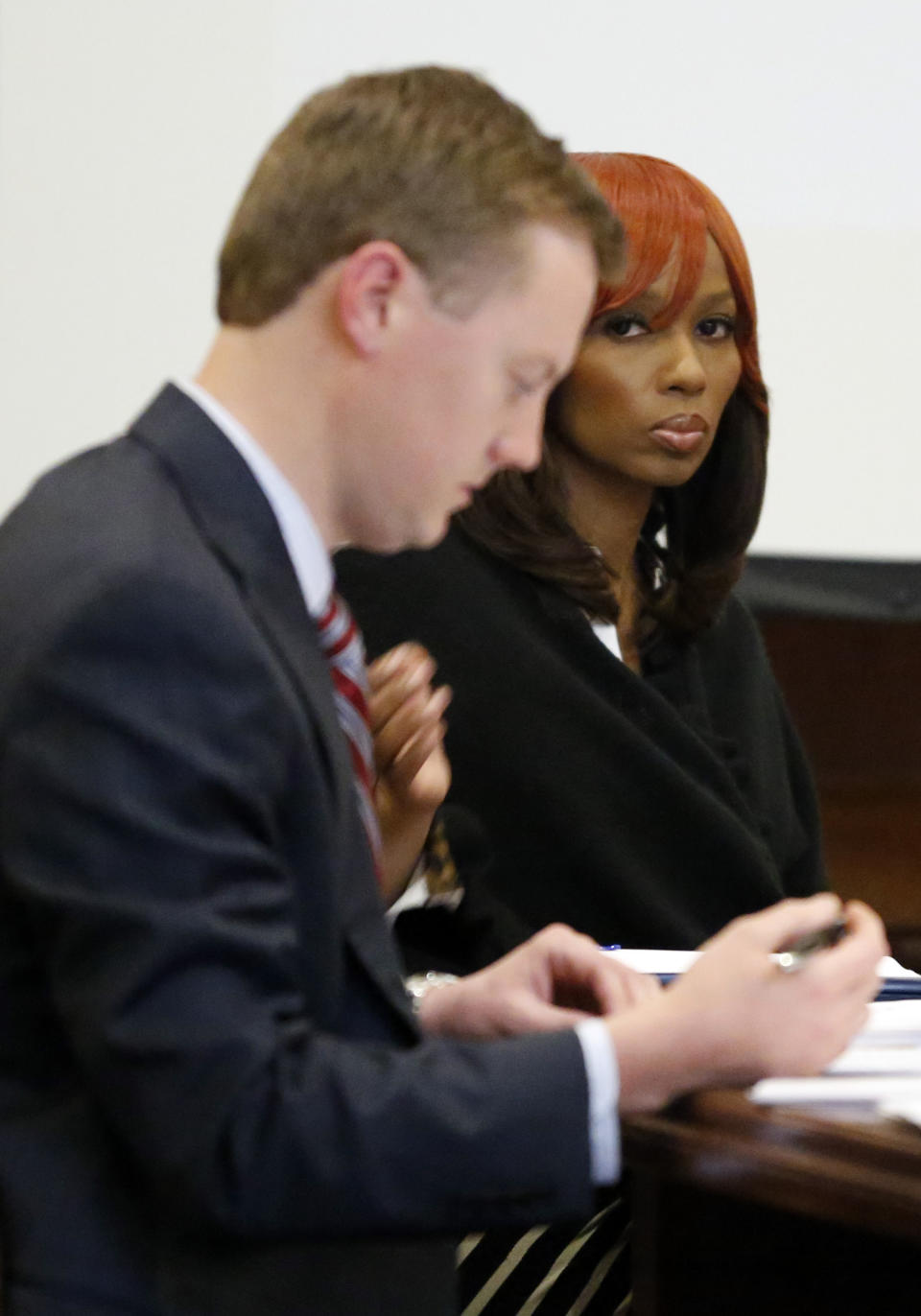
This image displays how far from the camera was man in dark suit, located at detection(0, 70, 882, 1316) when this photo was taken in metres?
0.74

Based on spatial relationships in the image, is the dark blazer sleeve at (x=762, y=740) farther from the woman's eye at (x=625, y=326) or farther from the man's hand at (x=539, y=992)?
the man's hand at (x=539, y=992)

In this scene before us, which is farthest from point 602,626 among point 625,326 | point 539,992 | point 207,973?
point 207,973

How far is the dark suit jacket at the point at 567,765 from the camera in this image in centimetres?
149

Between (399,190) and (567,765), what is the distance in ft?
2.33

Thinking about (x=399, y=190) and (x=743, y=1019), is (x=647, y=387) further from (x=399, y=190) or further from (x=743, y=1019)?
(x=743, y=1019)

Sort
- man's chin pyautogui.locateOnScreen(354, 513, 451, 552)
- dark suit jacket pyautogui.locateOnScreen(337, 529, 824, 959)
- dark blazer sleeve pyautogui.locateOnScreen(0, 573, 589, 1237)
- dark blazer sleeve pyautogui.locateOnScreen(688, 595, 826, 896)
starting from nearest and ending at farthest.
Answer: dark blazer sleeve pyautogui.locateOnScreen(0, 573, 589, 1237), man's chin pyautogui.locateOnScreen(354, 513, 451, 552), dark suit jacket pyautogui.locateOnScreen(337, 529, 824, 959), dark blazer sleeve pyautogui.locateOnScreen(688, 595, 826, 896)

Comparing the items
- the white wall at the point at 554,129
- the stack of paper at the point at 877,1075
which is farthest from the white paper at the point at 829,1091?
the white wall at the point at 554,129

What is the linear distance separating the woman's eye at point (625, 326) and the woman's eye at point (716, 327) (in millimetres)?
66

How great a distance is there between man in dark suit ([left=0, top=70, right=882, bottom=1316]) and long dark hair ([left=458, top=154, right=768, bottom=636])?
54 cm

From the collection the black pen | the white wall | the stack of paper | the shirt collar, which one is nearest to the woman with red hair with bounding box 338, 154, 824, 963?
the stack of paper

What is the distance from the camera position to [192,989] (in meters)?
0.73

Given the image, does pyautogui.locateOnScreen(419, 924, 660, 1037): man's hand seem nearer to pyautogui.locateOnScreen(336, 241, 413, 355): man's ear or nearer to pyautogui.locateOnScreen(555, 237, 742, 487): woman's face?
pyautogui.locateOnScreen(336, 241, 413, 355): man's ear

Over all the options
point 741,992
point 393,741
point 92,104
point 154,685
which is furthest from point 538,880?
point 92,104

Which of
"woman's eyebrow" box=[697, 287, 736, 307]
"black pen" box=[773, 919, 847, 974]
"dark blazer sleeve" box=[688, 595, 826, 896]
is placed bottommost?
"dark blazer sleeve" box=[688, 595, 826, 896]
